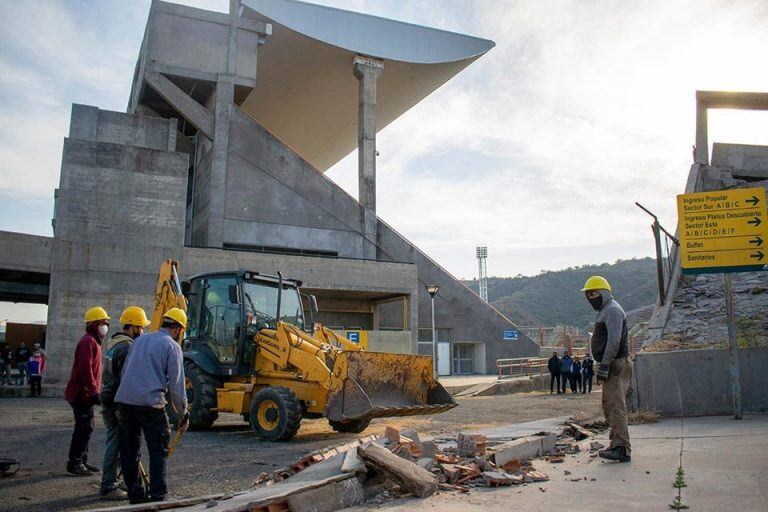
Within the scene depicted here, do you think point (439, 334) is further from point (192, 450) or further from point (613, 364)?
point (613, 364)

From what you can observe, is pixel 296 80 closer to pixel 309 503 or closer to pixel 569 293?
pixel 309 503

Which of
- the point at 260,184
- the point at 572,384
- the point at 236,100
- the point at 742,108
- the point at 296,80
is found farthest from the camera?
the point at 296,80

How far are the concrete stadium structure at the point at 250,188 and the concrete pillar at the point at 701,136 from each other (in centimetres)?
1339

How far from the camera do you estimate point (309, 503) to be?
4148mm

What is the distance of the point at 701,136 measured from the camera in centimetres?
1662

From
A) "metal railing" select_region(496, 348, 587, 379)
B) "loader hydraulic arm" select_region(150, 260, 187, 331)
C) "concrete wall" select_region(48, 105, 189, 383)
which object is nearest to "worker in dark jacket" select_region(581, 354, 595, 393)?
"metal railing" select_region(496, 348, 587, 379)

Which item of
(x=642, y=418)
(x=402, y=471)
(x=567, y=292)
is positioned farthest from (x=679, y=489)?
(x=567, y=292)

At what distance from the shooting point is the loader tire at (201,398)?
9.91 meters

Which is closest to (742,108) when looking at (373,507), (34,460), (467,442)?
(467,442)

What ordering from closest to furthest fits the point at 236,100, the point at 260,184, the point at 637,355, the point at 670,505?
the point at 670,505, the point at 637,355, the point at 260,184, the point at 236,100

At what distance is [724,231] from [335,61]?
92.5 feet

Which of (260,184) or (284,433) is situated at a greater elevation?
(260,184)

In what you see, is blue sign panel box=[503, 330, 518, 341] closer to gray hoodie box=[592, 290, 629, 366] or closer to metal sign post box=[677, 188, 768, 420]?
metal sign post box=[677, 188, 768, 420]

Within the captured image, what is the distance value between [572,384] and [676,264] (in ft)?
23.2
